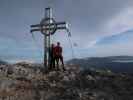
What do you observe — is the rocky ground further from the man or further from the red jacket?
the red jacket

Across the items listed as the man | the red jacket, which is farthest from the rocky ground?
the red jacket

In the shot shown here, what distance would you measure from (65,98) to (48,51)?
10461 millimetres

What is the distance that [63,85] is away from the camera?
25.7m

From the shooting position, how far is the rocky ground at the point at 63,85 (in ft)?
75.8

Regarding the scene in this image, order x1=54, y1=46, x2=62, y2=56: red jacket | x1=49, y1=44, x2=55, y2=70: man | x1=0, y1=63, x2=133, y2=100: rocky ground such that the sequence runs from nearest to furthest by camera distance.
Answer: x1=0, y1=63, x2=133, y2=100: rocky ground
x1=54, y1=46, x2=62, y2=56: red jacket
x1=49, y1=44, x2=55, y2=70: man

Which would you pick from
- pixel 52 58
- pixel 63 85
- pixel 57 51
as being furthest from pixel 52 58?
pixel 63 85

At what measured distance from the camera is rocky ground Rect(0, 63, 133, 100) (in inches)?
909

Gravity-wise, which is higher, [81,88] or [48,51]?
[48,51]

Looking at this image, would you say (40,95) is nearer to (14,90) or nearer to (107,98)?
(14,90)

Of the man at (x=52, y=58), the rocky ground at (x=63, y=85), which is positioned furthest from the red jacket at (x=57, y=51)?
the rocky ground at (x=63, y=85)

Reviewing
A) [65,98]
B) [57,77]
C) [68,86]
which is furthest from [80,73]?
[65,98]

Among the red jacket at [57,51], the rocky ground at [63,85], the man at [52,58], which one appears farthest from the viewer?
the man at [52,58]

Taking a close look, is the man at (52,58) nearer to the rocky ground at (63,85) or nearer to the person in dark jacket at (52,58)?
the person in dark jacket at (52,58)

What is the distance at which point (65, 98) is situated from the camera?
22.8 meters
